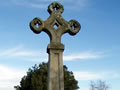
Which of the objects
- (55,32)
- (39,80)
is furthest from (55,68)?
(39,80)

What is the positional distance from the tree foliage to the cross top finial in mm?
34710

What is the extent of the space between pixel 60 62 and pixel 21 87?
41319 millimetres

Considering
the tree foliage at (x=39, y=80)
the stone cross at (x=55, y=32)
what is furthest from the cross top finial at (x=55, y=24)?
the tree foliage at (x=39, y=80)

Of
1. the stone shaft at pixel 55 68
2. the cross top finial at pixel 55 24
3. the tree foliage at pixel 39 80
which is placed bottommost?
the stone shaft at pixel 55 68

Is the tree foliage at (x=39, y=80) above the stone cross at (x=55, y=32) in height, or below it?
above

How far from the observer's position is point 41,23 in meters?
8.14

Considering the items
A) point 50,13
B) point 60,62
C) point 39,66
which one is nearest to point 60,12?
point 50,13

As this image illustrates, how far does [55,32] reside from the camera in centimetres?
820

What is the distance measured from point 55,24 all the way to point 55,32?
43 cm

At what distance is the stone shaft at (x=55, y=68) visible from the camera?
751 centimetres

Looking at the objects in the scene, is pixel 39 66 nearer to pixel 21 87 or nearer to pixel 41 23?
pixel 21 87

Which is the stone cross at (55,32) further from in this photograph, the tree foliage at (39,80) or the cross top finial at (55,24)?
the tree foliage at (39,80)

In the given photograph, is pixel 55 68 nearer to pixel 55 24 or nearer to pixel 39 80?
pixel 55 24

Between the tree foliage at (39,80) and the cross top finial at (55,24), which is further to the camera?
the tree foliage at (39,80)
